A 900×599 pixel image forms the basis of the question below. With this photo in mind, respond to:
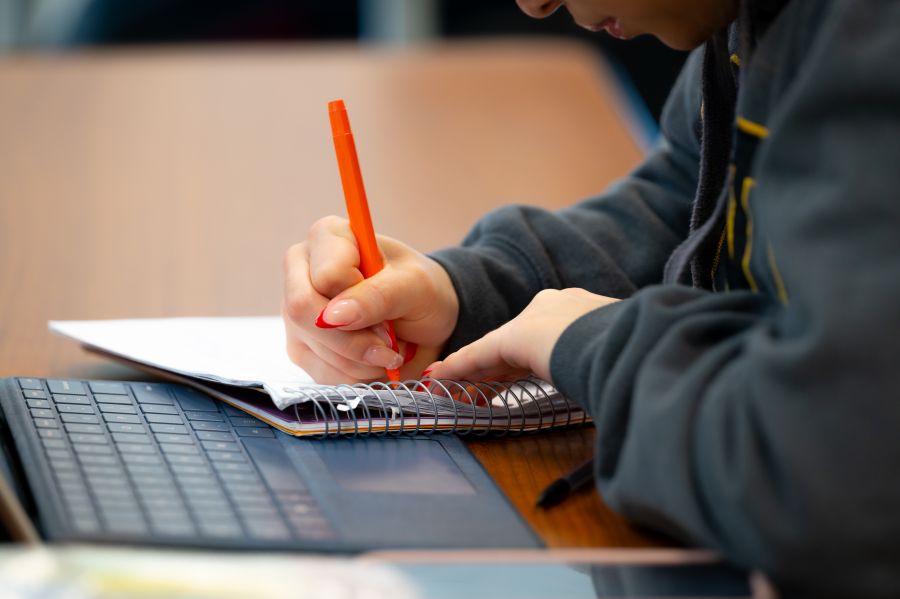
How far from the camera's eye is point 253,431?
62 cm

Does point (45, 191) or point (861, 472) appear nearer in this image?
point (861, 472)

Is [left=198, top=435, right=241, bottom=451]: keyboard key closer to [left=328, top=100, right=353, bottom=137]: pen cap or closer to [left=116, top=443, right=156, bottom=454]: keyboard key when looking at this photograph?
[left=116, top=443, right=156, bottom=454]: keyboard key

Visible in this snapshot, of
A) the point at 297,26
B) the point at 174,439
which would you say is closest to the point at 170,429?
the point at 174,439

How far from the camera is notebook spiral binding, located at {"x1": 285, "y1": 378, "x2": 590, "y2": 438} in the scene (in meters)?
0.62

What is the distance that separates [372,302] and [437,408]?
0.08 metres

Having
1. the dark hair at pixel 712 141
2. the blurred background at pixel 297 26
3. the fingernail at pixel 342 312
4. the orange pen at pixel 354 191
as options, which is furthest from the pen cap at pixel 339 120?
the blurred background at pixel 297 26

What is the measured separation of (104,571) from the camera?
0.42 meters

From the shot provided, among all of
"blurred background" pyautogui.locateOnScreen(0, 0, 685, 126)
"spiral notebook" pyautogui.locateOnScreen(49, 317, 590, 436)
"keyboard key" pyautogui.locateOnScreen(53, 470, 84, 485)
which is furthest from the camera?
Answer: "blurred background" pyautogui.locateOnScreen(0, 0, 685, 126)

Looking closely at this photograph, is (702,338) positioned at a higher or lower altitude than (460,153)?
higher

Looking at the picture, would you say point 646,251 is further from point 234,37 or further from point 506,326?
point 234,37

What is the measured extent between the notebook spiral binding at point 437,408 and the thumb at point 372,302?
1.6 inches

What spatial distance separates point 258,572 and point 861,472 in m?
0.21

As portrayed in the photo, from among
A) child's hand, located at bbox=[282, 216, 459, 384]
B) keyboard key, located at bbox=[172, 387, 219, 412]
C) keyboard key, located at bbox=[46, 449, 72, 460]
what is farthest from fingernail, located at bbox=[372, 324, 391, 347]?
keyboard key, located at bbox=[46, 449, 72, 460]

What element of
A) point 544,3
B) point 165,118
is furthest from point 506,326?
point 165,118
